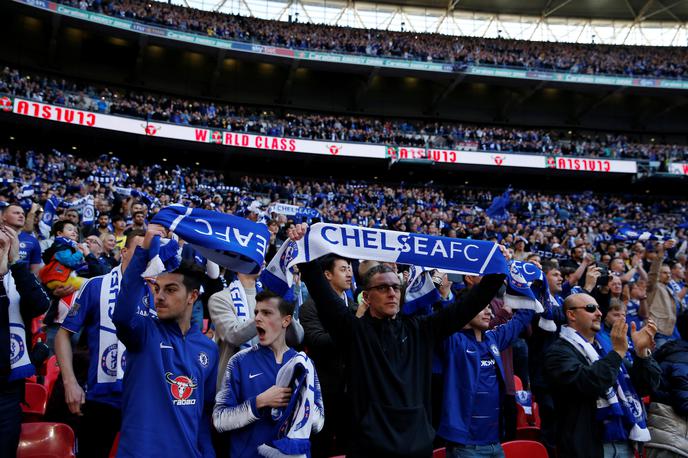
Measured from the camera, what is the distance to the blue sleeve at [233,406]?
8.25ft

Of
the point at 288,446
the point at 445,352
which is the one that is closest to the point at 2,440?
the point at 288,446

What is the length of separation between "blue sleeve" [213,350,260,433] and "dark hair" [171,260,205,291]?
0.47 m

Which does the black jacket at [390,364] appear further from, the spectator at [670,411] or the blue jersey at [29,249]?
the blue jersey at [29,249]

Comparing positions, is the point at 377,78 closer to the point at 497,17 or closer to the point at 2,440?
the point at 497,17

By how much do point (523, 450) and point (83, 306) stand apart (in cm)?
298

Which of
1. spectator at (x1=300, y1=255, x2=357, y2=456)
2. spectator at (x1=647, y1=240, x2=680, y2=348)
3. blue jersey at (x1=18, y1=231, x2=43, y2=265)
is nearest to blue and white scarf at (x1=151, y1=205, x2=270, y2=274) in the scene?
spectator at (x1=300, y1=255, x2=357, y2=456)

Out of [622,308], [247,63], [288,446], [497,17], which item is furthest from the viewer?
[497,17]

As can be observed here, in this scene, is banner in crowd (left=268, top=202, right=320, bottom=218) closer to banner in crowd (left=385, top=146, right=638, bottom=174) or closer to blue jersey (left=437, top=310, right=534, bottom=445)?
blue jersey (left=437, top=310, right=534, bottom=445)

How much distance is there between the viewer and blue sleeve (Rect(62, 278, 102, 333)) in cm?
305

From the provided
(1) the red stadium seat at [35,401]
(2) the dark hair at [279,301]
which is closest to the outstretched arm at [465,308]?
(2) the dark hair at [279,301]

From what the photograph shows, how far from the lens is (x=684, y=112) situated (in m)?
34.7

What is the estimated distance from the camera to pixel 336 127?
29359 mm

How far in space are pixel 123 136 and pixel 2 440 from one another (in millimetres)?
25263

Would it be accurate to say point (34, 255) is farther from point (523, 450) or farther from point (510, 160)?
point (510, 160)
